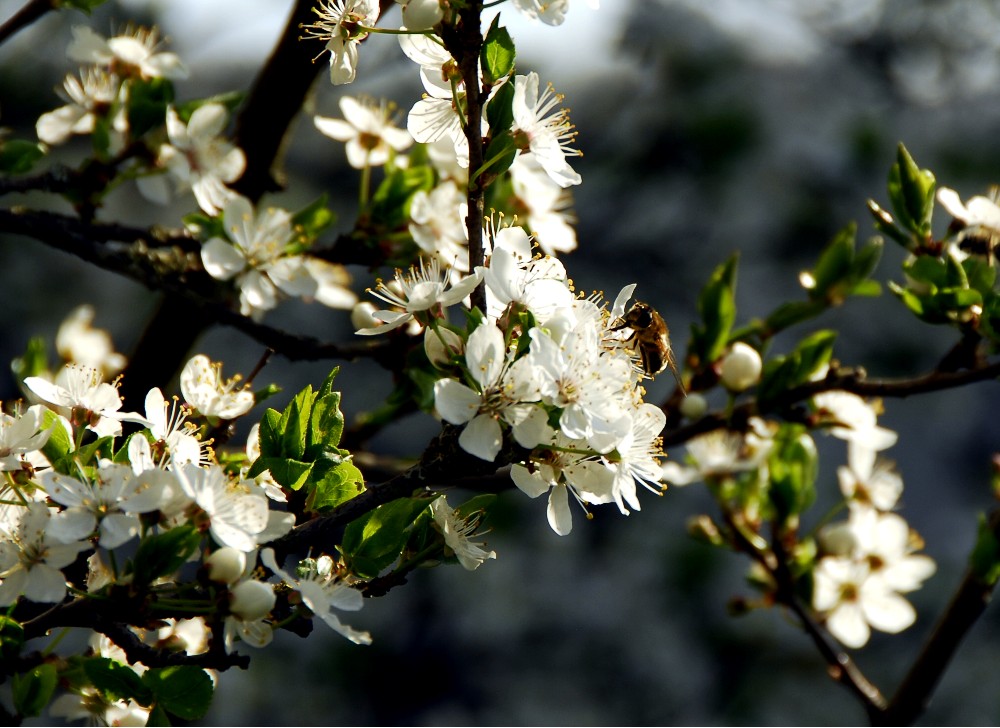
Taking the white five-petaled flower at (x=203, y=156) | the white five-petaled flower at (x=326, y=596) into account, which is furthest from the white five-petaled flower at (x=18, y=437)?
the white five-petaled flower at (x=203, y=156)

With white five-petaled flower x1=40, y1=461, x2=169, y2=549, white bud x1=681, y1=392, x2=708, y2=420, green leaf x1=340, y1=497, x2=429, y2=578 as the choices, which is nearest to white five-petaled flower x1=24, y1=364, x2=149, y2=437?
white five-petaled flower x1=40, y1=461, x2=169, y2=549

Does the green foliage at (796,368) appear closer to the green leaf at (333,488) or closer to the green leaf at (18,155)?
the green leaf at (333,488)

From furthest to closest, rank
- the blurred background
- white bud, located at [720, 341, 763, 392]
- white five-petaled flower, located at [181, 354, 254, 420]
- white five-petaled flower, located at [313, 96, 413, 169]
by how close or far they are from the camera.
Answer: the blurred background → white five-petaled flower, located at [313, 96, 413, 169] → white bud, located at [720, 341, 763, 392] → white five-petaled flower, located at [181, 354, 254, 420]

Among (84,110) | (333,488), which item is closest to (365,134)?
(84,110)

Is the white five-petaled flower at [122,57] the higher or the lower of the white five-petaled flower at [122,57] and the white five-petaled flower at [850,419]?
the higher

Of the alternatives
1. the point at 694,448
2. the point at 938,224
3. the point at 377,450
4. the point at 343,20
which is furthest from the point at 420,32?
the point at 938,224

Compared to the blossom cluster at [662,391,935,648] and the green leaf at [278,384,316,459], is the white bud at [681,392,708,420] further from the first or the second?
the green leaf at [278,384,316,459]
